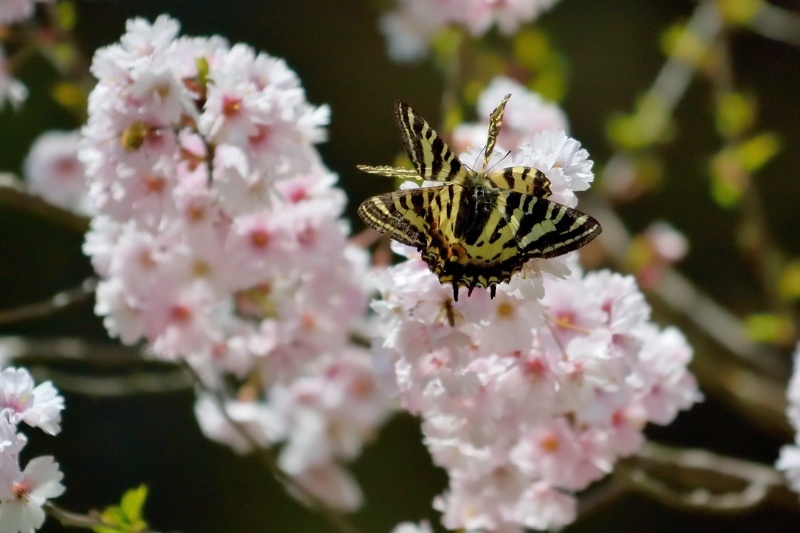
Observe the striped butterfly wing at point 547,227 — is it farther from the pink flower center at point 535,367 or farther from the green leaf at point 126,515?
the green leaf at point 126,515

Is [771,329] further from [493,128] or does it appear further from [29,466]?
[29,466]

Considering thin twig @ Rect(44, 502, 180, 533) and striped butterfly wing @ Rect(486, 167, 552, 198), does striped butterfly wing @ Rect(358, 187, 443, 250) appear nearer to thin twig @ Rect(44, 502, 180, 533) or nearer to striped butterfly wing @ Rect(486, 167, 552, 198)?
striped butterfly wing @ Rect(486, 167, 552, 198)

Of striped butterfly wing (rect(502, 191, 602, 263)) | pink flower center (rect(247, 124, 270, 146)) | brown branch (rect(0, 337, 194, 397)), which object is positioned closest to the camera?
striped butterfly wing (rect(502, 191, 602, 263))

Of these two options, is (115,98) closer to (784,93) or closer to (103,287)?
(103,287)

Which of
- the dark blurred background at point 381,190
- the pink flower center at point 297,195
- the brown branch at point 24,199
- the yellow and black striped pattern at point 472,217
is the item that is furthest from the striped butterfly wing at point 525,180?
the dark blurred background at point 381,190

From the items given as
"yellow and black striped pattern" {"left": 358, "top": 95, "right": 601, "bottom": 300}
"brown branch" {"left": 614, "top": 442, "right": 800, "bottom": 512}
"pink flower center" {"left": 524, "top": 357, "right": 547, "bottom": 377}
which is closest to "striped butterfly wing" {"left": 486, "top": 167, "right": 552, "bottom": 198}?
"yellow and black striped pattern" {"left": 358, "top": 95, "right": 601, "bottom": 300}

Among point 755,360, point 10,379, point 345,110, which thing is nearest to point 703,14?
point 755,360
